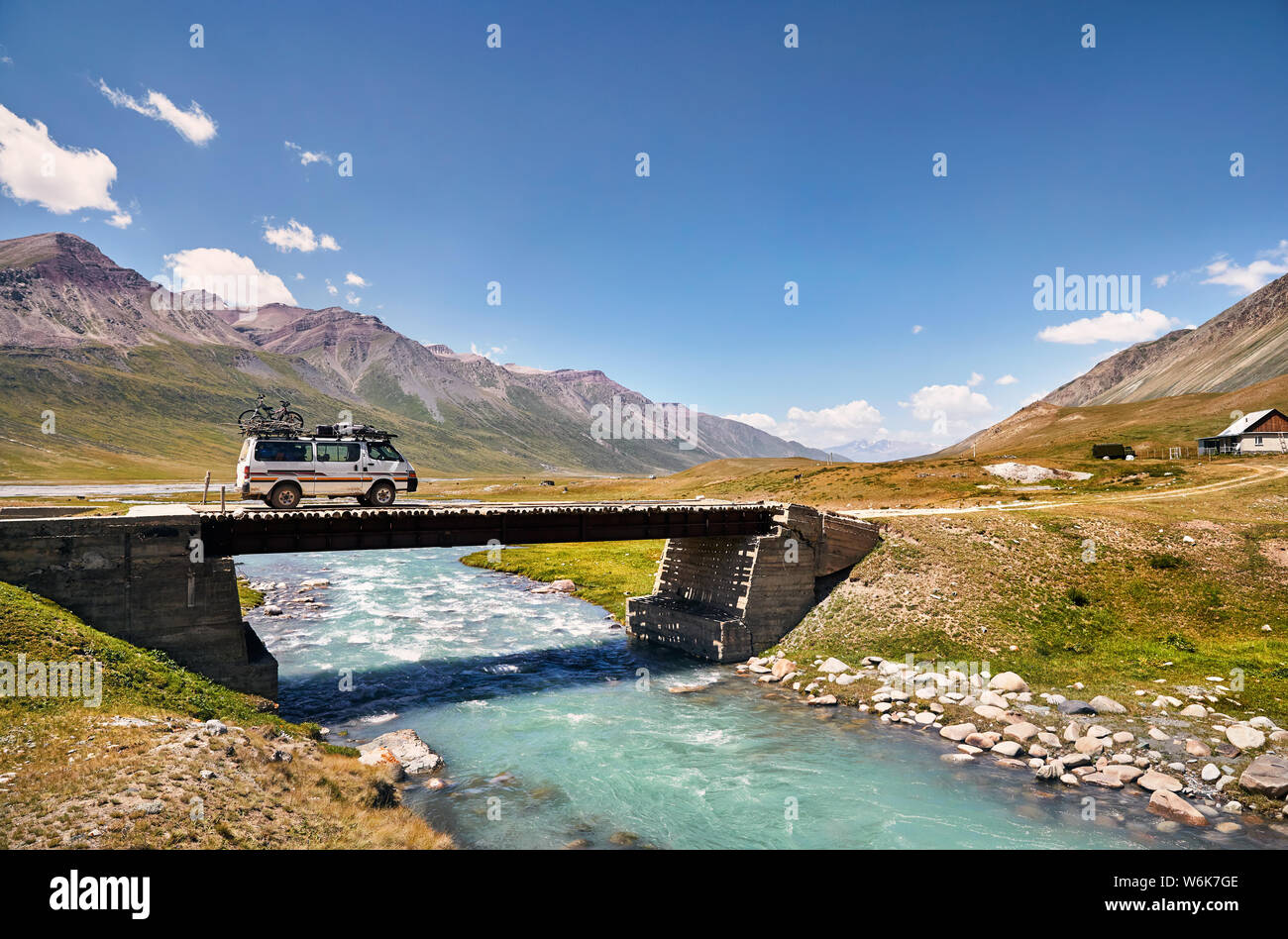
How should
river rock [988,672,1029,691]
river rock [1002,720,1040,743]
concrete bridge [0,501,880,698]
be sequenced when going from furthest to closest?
river rock [988,672,1029,691] → river rock [1002,720,1040,743] → concrete bridge [0,501,880,698]

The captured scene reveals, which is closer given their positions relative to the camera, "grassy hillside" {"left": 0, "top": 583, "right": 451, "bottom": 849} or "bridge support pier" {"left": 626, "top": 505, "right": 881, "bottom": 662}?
"grassy hillside" {"left": 0, "top": 583, "right": 451, "bottom": 849}

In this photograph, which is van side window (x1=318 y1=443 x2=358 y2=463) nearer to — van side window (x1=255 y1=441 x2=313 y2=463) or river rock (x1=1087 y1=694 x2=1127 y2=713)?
van side window (x1=255 y1=441 x2=313 y2=463)

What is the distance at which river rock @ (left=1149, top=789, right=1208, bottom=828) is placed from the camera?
17.0 meters

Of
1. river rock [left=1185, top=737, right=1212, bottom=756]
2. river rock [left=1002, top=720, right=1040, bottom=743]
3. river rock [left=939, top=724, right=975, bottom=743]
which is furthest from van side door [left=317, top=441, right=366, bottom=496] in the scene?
river rock [left=1185, top=737, right=1212, bottom=756]

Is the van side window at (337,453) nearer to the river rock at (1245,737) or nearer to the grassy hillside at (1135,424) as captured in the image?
the river rock at (1245,737)

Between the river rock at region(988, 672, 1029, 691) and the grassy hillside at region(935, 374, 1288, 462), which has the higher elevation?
the grassy hillside at region(935, 374, 1288, 462)

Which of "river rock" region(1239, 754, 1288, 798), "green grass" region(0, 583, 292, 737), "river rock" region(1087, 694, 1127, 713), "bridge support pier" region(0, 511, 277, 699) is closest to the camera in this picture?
"green grass" region(0, 583, 292, 737)

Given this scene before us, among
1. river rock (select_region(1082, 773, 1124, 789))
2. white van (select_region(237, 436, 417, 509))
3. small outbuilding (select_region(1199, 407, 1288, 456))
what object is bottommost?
river rock (select_region(1082, 773, 1124, 789))

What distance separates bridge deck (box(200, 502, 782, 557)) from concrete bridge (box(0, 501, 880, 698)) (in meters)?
0.06

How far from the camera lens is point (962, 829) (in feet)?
56.0

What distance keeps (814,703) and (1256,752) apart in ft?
46.8

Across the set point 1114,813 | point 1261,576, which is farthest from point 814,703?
point 1261,576

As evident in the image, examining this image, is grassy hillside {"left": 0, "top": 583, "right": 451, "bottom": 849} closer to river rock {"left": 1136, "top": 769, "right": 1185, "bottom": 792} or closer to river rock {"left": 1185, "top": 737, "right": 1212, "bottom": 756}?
river rock {"left": 1136, "top": 769, "right": 1185, "bottom": 792}
